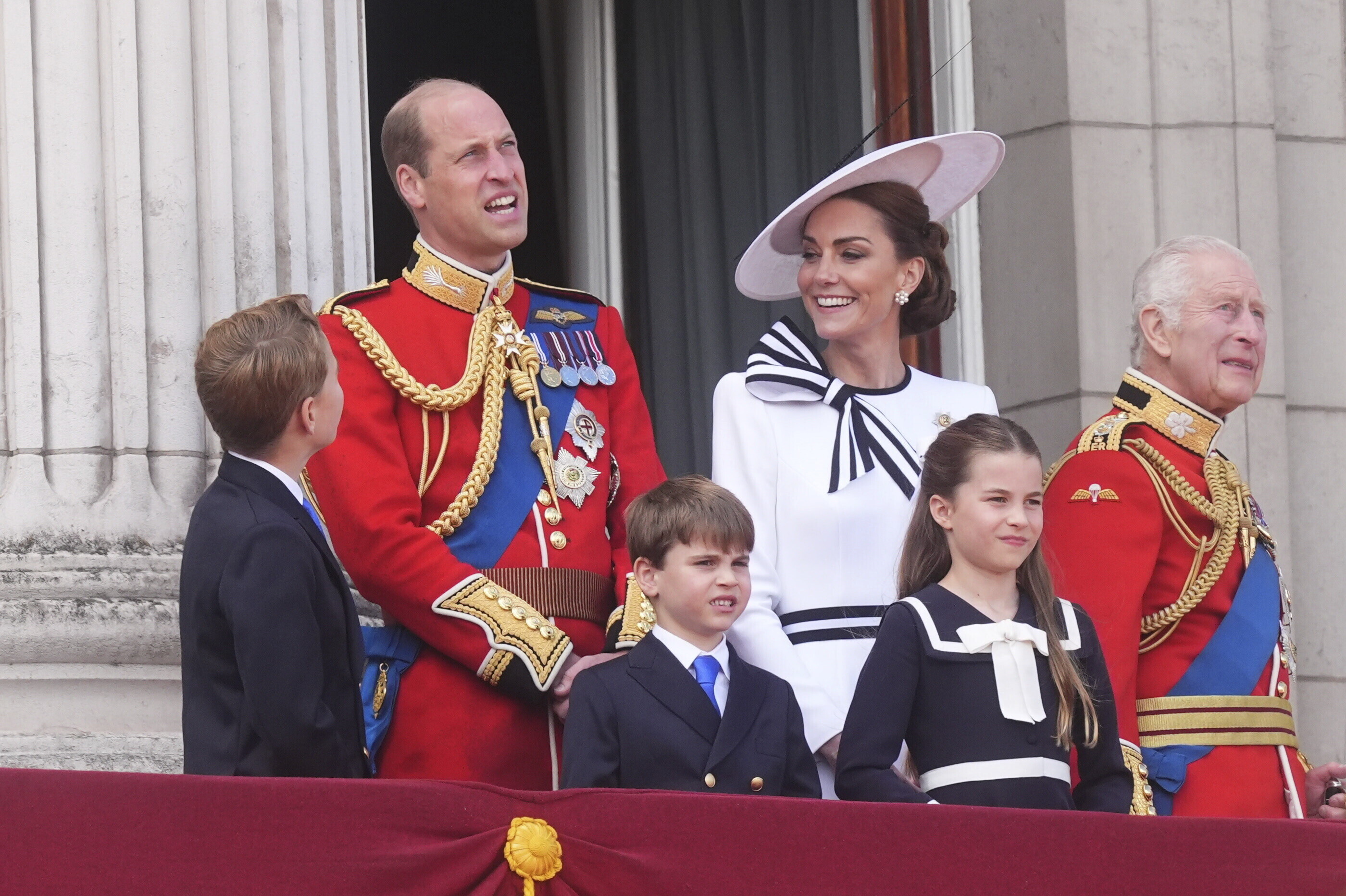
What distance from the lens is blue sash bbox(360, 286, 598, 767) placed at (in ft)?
13.7

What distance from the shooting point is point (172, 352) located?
466 centimetres

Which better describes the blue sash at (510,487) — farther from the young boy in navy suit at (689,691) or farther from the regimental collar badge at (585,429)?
the young boy in navy suit at (689,691)

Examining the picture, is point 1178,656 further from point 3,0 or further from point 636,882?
point 3,0

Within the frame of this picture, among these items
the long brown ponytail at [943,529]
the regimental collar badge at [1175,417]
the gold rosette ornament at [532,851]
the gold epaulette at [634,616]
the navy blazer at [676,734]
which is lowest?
the gold rosette ornament at [532,851]

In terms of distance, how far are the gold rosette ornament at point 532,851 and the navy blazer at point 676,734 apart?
519mm

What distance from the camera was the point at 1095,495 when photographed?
15.1ft

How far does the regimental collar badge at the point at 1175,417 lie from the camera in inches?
187

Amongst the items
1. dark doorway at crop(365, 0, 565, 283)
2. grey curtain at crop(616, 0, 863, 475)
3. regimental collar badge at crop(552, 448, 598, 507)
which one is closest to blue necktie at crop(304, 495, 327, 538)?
regimental collar badge at crop(552, 448, 598, 507)

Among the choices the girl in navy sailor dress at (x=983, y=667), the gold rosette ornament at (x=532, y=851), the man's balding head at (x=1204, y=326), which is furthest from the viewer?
the man's balding head at (x=1204, y=326)

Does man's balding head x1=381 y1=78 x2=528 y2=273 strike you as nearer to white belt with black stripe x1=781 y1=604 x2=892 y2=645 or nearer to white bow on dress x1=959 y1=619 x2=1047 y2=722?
white belt with black stripe x1=781 y1=604 x2=892 y2=645

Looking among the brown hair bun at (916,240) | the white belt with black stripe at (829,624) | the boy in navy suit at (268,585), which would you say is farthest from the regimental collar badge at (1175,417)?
the boy in navy suit at (268,585)

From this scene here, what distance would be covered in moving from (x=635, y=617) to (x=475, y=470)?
1.36 feet

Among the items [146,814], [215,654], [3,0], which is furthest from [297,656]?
[3,0]

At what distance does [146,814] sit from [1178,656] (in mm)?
2300
